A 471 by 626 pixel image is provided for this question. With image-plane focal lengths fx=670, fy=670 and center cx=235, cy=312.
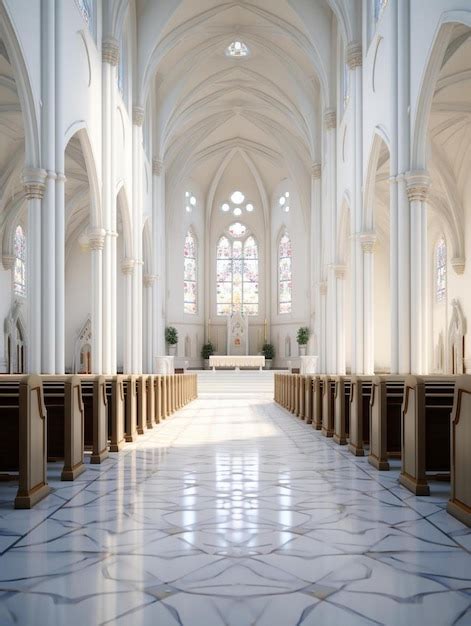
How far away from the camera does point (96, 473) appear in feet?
23.2

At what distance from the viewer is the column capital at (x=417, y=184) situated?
43.4 ft

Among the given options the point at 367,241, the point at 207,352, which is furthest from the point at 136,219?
the point at 207,352

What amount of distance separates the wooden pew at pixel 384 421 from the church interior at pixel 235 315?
0.03m

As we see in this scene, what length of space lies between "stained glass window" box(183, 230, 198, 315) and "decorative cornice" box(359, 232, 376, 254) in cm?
2079

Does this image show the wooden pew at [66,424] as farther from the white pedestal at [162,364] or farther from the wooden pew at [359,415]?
the white pedestal at [162,364]

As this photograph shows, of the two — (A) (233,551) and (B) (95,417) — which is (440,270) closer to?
(B) (95,417)

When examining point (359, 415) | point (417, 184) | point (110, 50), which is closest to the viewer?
point (359, 415)

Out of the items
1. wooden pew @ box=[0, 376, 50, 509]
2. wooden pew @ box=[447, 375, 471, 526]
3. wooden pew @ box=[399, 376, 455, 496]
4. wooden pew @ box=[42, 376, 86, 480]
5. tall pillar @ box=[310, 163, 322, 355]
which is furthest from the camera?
tall pillar @ box=[310, 163, 322, 355]

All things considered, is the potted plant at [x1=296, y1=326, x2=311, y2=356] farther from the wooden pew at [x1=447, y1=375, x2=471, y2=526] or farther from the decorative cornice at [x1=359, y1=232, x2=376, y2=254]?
the wooden pew at [x1=447, y1=375, x2=471, y2=526]

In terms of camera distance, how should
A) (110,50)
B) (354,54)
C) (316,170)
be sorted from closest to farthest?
(110,50), (354,54), (316,170)

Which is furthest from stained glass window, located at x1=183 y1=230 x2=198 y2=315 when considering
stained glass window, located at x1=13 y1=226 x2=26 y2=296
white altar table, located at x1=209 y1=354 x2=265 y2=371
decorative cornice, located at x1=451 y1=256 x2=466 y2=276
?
decorative cornice, located at x1=451 y1=256 x2=466 y2=276

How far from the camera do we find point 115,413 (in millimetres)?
9023

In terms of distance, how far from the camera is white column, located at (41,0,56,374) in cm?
1256

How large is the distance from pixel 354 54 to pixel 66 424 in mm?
15015
